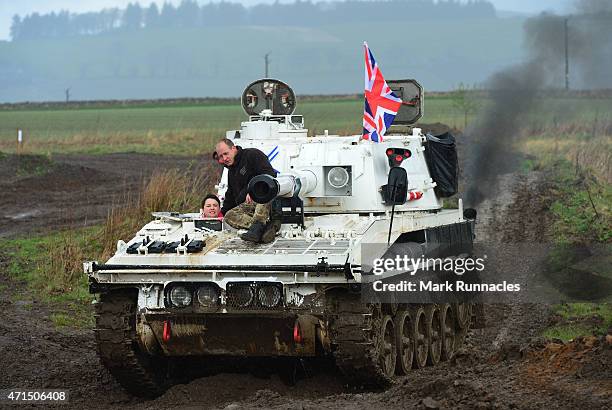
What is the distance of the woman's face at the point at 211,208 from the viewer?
1385 cm

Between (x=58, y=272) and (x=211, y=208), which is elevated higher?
(x=211, y=208)

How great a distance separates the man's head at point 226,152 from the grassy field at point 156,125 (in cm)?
1095

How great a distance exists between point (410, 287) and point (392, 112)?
8.48 feet

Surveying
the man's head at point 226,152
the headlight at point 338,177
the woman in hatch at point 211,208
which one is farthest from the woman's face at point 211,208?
the headlight at point 338,177

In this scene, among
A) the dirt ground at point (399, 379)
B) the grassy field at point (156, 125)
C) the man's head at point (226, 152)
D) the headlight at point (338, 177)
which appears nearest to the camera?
the dirt ground at point (399, 379)

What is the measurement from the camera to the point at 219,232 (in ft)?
43.2

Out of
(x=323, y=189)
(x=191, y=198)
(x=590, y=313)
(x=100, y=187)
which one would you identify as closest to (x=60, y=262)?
(x=191, y=198)

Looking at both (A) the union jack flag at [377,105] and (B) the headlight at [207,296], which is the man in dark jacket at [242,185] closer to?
(B) the headlight at [207,296]

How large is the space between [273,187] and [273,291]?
3.17 ft

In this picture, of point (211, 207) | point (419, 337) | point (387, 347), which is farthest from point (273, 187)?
point (419, 337)

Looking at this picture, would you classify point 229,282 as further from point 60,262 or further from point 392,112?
point 60,262

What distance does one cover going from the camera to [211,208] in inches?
545

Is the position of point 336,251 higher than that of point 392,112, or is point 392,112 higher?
point 392,112

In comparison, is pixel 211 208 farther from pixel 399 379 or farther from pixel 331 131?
pixel 331 131
